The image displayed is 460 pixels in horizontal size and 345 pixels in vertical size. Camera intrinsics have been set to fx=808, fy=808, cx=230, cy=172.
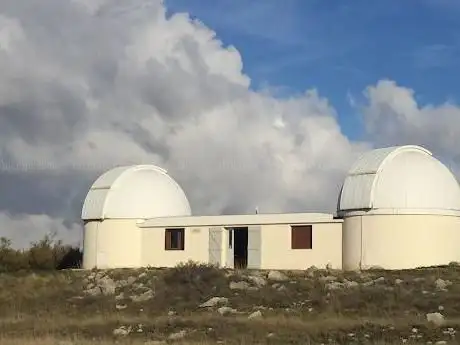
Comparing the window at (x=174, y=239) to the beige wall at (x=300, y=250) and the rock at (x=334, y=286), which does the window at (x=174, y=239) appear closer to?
the beige wall at (x=300, y=250)

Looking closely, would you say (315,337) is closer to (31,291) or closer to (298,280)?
(298,280)

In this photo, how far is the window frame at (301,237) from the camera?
1348 inches

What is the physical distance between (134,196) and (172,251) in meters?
3.67

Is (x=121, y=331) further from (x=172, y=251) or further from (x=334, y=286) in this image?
(x=172, y=251)

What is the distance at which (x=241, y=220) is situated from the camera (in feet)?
118

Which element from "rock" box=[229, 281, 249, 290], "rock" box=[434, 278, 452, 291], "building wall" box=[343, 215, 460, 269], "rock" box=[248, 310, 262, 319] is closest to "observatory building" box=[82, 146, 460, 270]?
"building wall" box=[343, 215, 460, 269]

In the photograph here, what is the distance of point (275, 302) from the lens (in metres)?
25.6

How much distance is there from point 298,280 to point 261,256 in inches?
243

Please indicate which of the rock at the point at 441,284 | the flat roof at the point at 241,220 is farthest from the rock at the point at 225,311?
the flat roof at the point at 241,220

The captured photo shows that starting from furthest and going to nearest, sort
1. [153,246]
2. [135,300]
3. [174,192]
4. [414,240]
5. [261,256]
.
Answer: [174,192], [153,246], [261,256], [414,240], [135,300]

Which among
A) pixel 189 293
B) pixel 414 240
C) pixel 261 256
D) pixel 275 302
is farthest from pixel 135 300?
pixel 414 240

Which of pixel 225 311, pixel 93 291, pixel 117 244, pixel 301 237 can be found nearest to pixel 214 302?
pixel 225 311

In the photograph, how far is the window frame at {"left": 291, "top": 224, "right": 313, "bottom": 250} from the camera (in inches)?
1348

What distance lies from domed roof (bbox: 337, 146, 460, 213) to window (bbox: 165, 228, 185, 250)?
25.6 ft
